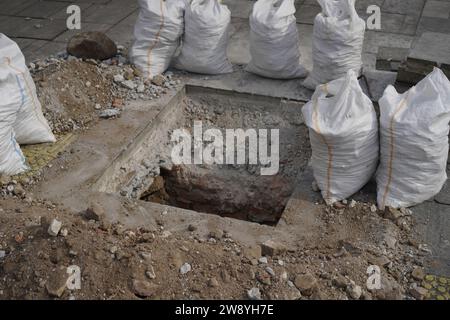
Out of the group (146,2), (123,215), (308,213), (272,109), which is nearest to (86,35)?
(146,2)

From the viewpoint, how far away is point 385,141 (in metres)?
4.15

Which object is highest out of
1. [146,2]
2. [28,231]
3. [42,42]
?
[146,2]

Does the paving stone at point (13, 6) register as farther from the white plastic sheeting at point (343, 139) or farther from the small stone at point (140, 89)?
the white plastic sheeting at point (343, 139)

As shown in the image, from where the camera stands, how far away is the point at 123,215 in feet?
13.9

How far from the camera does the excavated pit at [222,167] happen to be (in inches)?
202

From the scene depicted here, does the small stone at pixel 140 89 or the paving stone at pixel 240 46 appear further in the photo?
the paving stone at pixel 240 46

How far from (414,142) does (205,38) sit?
2.66 metres

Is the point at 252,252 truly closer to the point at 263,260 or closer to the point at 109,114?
the point at 263,260

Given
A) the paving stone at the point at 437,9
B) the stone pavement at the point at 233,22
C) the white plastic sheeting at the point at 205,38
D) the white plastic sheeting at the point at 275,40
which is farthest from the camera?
the paving stone at the point at 437,9

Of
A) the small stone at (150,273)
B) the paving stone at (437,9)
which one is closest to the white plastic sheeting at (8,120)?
the small stone at (150,273)

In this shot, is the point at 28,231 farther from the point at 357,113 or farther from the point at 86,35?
the point at 86,35

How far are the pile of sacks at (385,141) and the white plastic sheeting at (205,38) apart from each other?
1828 mm

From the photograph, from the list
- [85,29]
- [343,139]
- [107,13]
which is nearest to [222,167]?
[343,139]
